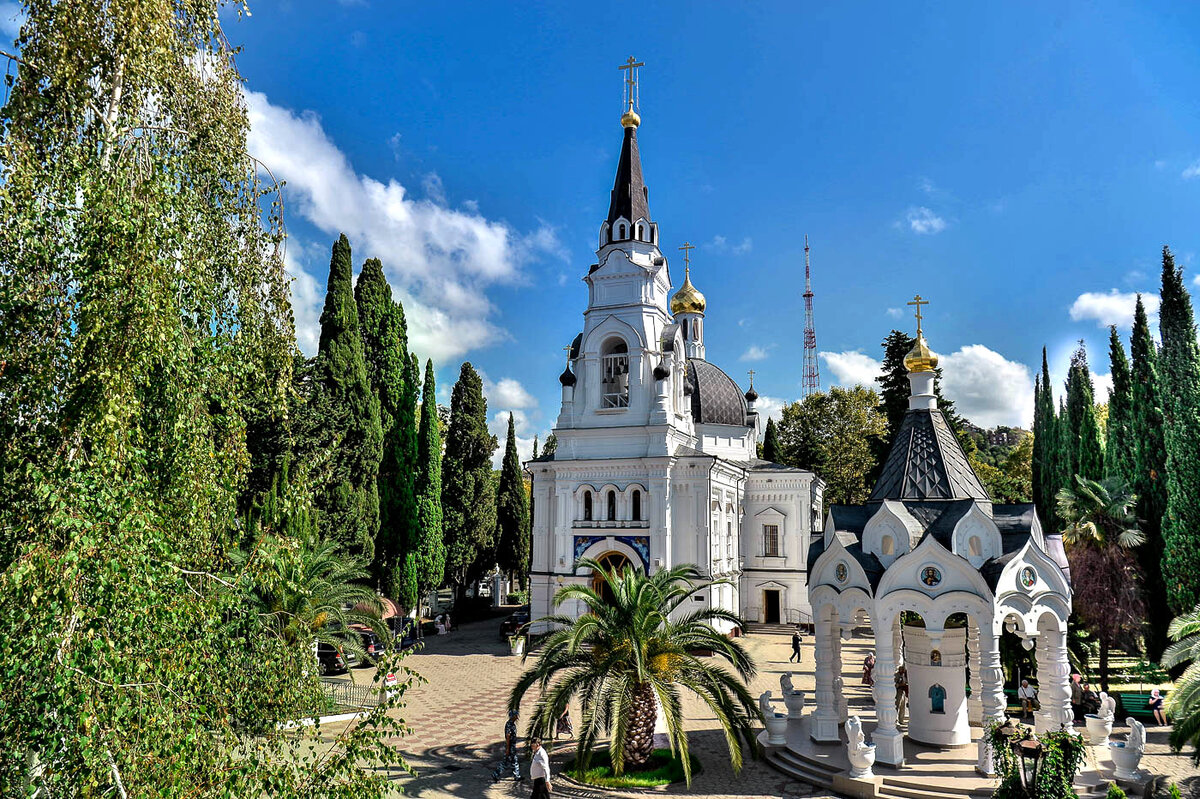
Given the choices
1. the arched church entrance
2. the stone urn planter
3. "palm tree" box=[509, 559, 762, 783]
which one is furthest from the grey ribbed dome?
the stone urn planter

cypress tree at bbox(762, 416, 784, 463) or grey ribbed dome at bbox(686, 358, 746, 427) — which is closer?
grey ribbed dome at bbox(686, 358, 746, 427)

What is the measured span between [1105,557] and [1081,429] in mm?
14927

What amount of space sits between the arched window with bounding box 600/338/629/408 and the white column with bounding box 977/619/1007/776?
19.5 m

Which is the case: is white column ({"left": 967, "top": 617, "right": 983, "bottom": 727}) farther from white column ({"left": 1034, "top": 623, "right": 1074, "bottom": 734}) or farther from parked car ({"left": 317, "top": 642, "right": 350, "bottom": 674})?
parked car ({"left": 317, "top": 642, "right": 350, "bottom": 674})

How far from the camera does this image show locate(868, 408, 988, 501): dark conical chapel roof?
631 inches

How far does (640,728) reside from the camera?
14.6 metres

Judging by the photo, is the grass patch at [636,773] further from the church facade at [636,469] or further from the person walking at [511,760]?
the church facade at [636,469]

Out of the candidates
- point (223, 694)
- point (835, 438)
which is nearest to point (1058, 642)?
point (223, 694)

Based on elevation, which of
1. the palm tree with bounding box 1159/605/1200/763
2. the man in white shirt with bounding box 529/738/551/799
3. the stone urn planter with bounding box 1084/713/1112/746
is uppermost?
the palm tree with bounding box 1159/605/1200/763

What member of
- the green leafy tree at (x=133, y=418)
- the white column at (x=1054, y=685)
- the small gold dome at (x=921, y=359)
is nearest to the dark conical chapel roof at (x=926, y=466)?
the small gold dome at (x=921, y=359)

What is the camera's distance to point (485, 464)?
3809 cm

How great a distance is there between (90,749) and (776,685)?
851 inches

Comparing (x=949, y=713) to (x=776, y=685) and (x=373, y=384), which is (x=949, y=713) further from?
(x=373, y=384)

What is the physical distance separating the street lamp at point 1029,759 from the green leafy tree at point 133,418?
878 cm
